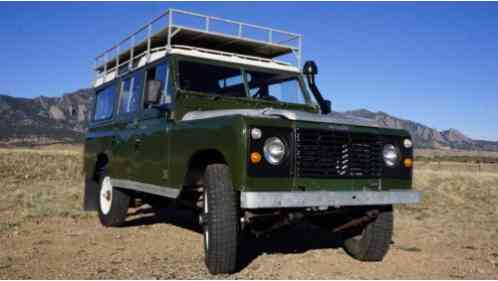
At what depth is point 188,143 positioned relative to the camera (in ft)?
18.9

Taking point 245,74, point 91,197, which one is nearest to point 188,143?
point 245,74

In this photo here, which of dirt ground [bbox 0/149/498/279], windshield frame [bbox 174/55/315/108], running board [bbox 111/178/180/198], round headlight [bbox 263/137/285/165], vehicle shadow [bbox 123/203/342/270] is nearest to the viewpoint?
round headlight [bbox 263/137/285/165]

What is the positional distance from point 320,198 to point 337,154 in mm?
555

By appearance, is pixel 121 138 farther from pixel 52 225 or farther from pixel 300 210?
pixel 300 210

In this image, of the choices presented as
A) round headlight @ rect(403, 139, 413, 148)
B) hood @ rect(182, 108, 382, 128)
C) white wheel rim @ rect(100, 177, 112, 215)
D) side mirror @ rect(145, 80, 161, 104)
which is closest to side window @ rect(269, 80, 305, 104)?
hood @ rect(182, 108, 382, 128)

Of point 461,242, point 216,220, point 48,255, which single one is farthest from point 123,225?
point 461,242

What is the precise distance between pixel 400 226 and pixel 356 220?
3.66 meters

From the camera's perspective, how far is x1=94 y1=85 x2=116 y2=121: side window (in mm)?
8961

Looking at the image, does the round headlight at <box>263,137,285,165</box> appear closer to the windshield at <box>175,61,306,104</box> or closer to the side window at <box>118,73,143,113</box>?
the windshield at <box>175,61,306,104</box>

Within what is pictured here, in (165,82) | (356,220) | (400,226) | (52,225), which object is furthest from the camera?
(400,226)

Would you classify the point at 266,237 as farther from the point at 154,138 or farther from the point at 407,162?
the point at 407,162

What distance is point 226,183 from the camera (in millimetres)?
4977

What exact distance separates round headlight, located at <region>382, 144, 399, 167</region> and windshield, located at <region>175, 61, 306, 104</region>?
202cm

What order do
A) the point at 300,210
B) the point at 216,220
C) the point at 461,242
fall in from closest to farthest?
the point at 216,220 → the point at 300,210 → the point at 461,242
